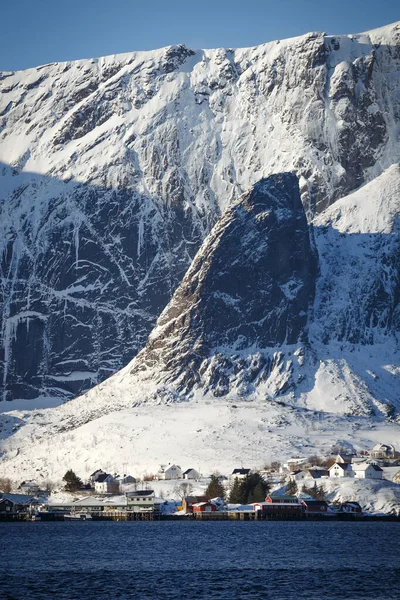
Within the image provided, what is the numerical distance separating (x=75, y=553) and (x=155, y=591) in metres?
38.5

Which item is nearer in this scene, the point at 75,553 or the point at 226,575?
the point at 226,575

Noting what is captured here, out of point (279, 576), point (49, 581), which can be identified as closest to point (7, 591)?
point (49, 581)

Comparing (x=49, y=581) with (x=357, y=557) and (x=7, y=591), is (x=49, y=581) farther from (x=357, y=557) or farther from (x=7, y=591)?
(x=357, y=557)

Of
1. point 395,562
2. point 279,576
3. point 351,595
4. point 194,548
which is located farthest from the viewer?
point 194,548

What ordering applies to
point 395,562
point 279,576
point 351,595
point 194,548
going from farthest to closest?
point 194,548 < point 395,562 < point 279,576 < point 351,595

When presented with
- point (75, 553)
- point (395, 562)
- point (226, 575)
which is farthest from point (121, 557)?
point (395, 562)

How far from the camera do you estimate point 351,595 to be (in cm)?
15288

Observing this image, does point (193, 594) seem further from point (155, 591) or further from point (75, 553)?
point (75, 553)

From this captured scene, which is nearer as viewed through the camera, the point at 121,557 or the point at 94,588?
the point at 94,588

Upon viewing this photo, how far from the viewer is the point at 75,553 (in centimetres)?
19212

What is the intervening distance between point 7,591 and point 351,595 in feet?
117

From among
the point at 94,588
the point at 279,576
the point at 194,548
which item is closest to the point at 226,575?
the point at 279,576

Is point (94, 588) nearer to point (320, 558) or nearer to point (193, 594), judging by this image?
point (193, 594)

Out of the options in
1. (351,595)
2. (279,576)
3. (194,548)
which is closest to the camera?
(351,595)
